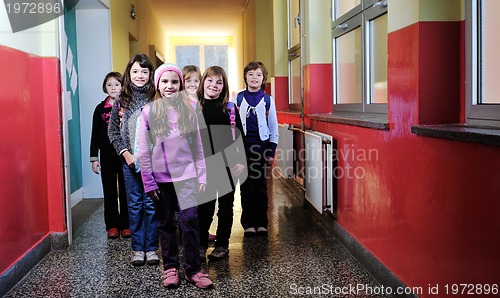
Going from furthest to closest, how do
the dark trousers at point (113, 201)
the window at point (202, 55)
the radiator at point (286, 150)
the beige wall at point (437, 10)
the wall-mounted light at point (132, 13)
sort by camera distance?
the window at point (202, 55), the wall-mounted light at point (132, 13), the radiator at point (286, 150), the dark trousers at point (113, 201), the beige wall at point (437, 10)

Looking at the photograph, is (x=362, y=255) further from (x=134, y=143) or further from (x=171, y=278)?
(x=134, y=143)

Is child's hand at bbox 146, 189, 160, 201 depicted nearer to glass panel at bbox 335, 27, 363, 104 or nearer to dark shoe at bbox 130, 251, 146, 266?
dark shoe at bbox 130, 251, 146, 266

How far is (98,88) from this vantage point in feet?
17.9

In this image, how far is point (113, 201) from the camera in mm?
3996

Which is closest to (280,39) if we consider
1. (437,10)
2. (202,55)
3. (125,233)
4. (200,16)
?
(125,233)

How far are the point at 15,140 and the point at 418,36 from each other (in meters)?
2.16

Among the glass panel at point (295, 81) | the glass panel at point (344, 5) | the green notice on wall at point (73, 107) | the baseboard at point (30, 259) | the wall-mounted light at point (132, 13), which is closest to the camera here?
the baseboard at point (30, 259)

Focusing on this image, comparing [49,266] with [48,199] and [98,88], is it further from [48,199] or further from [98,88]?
[98,88]

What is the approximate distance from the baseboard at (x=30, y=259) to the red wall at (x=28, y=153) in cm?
3

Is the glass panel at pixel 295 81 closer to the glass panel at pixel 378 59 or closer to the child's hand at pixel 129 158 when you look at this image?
the glass panel at pixel 378 59

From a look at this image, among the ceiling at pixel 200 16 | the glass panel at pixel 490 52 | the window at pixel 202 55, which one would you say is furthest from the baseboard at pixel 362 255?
→ the window at pixel 202 55

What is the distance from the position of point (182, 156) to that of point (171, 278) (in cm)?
64

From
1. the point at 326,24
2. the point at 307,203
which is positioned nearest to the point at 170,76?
the point at 326,24

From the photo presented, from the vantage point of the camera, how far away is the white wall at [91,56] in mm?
5449
